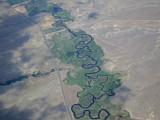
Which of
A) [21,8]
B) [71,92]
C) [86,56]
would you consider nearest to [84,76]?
[71,92]

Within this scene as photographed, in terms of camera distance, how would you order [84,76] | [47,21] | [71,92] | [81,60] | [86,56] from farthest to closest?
[47,21]
[86,56]
[81,60]
[84,76]
[71,92]

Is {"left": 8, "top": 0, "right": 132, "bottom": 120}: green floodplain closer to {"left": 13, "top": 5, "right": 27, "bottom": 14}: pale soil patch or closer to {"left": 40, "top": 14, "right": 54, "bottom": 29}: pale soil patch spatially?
{"left": 40, "top": 14, "right": 54, "bottom": 29}: pale soil patch

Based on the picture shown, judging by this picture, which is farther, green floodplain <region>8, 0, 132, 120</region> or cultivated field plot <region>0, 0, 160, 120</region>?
cultivated field plot <region>0, 0, 160, 120</region>

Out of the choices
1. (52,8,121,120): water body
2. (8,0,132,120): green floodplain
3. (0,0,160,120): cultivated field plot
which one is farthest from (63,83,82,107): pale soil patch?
(52,8,121,120): water body

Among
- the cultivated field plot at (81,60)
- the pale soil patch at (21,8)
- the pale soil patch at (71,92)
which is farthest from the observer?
the pale soil patch at (21,8)

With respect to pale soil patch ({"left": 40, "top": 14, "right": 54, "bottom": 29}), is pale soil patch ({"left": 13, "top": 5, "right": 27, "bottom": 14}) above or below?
above

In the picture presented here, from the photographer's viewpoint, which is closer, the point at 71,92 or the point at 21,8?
the point at 71,92

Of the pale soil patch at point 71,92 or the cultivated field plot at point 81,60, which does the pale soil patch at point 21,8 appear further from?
the pale soil patch at point 71,92

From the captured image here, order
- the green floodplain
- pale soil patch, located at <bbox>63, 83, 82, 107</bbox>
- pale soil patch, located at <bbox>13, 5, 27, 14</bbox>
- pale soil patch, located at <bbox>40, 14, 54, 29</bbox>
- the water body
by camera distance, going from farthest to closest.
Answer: pale soil patch, located at <bbox>13, 5, 27, 14</bbox> → pale soil patch, located at <bbox>40, 14, 54, 29</bbox> → pale soil patch, located at <bbox>63, 83, 82, 107</bbox> → the water body → the green floodplain

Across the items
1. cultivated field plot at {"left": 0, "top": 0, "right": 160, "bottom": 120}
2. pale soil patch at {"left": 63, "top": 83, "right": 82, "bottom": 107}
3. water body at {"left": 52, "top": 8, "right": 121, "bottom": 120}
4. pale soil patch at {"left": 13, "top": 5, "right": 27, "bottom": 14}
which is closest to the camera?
cultivated field plot at {"left": 0, "top": 0, "right": 160, "bottom": 120}

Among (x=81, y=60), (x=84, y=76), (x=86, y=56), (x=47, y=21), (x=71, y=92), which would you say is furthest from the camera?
(x=47, y=21)

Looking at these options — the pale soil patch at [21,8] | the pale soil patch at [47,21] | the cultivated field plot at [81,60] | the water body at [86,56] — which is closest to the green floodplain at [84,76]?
the cultivated field plot at [81,60]

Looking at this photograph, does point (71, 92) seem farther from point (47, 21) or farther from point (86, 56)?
point (47, 21)
